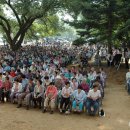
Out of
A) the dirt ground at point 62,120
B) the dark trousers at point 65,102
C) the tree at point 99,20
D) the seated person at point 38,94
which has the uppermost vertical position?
the tree at point 99,20

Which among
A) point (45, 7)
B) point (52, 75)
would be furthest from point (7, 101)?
point (45, 7)

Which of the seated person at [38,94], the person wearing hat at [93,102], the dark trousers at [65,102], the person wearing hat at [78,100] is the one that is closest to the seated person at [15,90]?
the seated person at [38,94]

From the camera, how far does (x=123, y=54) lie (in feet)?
77.3

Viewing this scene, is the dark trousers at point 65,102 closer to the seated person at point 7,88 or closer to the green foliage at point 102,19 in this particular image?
the seated person at point 7,88

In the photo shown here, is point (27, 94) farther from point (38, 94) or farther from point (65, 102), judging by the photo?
point (65, 102)

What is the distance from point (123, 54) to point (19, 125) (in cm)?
1435

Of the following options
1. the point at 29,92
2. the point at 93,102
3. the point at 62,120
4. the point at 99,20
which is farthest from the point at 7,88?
A: the point at 99,20

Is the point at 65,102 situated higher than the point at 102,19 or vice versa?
the point at 102,19

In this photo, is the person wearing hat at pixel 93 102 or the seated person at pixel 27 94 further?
the seated person at pixel 27 94

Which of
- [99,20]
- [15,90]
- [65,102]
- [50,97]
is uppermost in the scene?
[99,20]

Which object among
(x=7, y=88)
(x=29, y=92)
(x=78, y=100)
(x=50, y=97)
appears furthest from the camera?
(x=7, y=88)

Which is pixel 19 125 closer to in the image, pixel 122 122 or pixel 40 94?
pixel 40 94

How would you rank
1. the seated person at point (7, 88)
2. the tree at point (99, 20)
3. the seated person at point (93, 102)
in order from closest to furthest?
1. the seated person at point (93, 102)
2. the seated person at point (7, 88)
3. the tree at point (99, 20)

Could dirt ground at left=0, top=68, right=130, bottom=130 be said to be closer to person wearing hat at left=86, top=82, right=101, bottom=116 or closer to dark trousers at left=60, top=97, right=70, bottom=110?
person wearing hat at left=86, top=82, right=101, bottom=116
